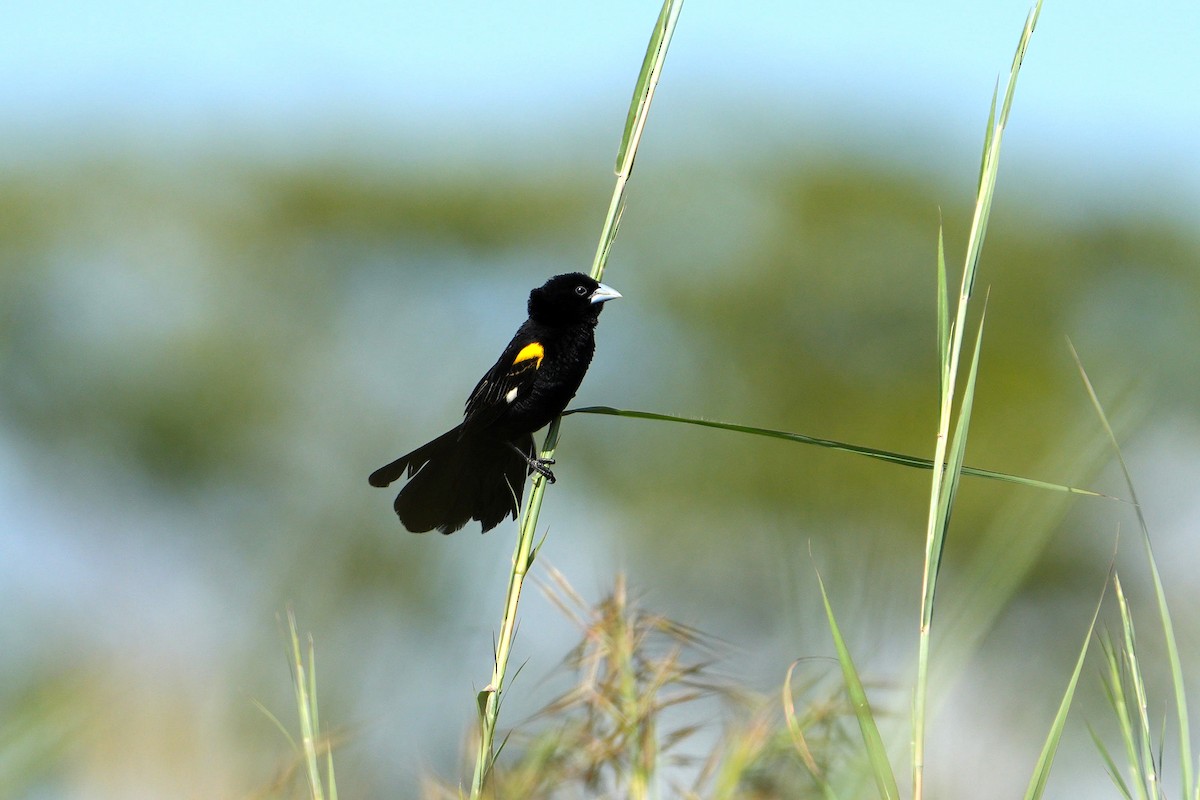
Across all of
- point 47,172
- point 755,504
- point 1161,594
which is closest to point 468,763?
point 1161,594

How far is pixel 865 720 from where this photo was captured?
1.21 m

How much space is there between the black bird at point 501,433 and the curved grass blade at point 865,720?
1.72m

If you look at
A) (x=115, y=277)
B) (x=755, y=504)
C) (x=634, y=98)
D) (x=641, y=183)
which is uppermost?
(x=641, y=183)

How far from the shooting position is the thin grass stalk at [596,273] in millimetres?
1421

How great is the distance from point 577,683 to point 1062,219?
22962 mm

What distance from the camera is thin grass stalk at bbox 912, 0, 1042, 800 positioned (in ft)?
3.96

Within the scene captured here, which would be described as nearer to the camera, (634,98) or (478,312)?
(634,98)

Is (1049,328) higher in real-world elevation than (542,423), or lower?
higher

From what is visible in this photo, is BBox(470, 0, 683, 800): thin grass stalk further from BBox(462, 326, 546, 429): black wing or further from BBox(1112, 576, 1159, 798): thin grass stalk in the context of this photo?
BBox(462, 326, 546, 429): black wing

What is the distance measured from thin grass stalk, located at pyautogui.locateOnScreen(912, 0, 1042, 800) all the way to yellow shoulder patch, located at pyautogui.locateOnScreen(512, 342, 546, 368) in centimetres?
204

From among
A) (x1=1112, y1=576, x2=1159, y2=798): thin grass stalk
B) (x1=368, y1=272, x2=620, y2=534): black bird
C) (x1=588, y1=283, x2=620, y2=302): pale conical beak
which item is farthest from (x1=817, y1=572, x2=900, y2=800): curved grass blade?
(x1=588, y1=283, x2=620, y2=302): pale conical beak

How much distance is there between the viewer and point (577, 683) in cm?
161

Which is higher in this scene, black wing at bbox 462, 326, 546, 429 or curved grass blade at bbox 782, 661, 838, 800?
black wing at bbox 462, 326, 546, 429

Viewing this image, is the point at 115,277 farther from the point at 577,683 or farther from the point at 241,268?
the point at 577,683
